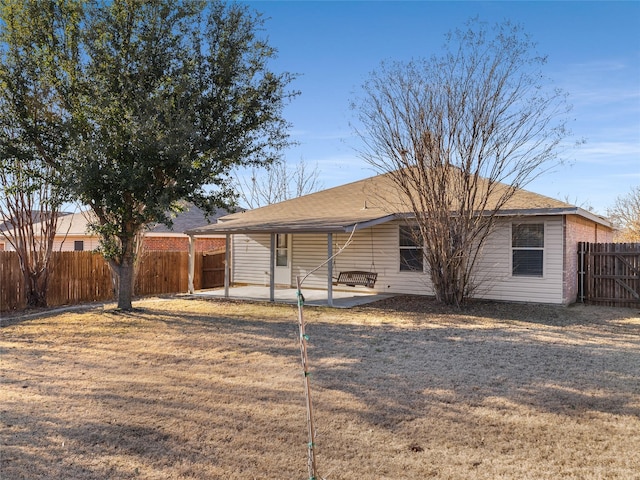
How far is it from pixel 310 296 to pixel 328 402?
34.3 ft

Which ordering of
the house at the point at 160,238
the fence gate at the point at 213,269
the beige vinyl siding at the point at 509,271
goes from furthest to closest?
1. the house at the point at 160,238
2. the fence gate at the point at 213,269
3. the beige vinyl siding at the point at 509,271

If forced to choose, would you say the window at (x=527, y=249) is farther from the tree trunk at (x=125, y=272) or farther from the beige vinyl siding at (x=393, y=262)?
the tree trunk at (x=125, y=272)

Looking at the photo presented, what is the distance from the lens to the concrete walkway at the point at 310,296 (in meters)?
14.2

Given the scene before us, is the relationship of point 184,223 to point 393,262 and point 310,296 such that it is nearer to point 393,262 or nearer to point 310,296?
point 310,296

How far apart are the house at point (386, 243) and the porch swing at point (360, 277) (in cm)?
9

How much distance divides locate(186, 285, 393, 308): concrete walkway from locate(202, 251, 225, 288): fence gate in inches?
123

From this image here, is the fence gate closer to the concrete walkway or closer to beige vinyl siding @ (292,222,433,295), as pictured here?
the concrete walkway

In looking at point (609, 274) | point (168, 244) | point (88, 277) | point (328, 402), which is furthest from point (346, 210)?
point (168, 244)

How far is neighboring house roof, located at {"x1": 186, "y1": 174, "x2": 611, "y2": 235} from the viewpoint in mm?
12906

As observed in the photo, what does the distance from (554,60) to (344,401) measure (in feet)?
35.9

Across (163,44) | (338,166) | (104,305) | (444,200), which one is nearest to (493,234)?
(444,200)

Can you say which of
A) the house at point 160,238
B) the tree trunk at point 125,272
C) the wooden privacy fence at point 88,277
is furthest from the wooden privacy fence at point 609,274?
the house at point 160,238

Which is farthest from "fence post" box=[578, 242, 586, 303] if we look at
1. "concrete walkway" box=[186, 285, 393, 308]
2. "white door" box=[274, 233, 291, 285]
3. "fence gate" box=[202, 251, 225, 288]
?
"fence gate" box=[202, 251, 225, 288]

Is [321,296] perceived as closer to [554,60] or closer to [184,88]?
[184,88]
